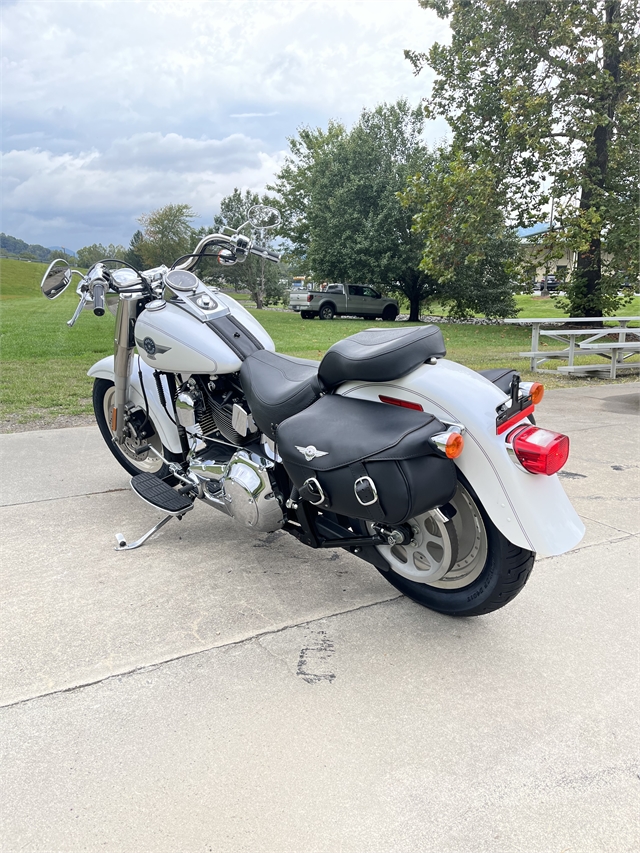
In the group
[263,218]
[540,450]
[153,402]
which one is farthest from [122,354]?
[540,450]

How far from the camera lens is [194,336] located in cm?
319

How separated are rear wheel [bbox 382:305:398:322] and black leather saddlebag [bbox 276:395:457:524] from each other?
27873 millimetres

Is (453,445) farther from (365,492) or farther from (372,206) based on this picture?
(372,206)

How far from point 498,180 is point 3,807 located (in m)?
16.3

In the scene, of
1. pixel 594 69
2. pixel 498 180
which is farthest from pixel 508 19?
pixel 498 180

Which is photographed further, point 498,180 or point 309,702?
point 498,180

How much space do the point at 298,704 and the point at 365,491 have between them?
0.75 meters

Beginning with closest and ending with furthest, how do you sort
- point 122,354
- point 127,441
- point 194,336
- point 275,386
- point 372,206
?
point 275,386, point 194,336, point 122,354, point 127,441, point 372,206

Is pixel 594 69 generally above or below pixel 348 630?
above

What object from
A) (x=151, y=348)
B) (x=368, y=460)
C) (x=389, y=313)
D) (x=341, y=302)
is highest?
(x=151, y=348)

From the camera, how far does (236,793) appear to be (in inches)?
72.1

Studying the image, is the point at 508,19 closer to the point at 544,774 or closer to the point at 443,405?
the point at 443,405

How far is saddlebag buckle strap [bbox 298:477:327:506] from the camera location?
241 cm

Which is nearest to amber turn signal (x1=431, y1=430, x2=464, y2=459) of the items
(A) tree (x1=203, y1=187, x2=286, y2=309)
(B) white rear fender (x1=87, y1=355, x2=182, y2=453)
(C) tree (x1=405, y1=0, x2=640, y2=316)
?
(B) white rear fender (x1=87, y1=355, x2=182, y2=453)
